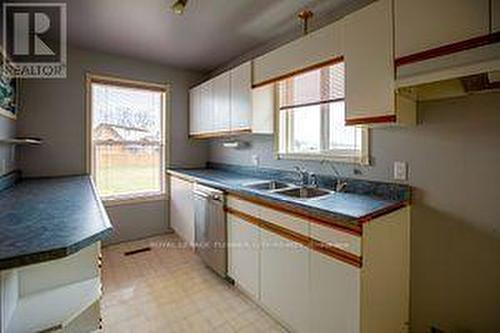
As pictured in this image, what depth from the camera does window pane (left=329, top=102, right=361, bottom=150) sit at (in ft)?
6.94

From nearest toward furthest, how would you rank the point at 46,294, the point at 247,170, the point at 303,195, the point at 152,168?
the point at 46,294 → the point at 303,195 → the point at 247,170 → the point at 152,168

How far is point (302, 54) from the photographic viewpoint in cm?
202

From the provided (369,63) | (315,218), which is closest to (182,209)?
(315,218)

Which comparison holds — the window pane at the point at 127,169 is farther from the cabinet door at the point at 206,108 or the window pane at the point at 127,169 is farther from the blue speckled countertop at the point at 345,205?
the blue speckled countertop at the point at 345,205

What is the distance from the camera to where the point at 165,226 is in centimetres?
392

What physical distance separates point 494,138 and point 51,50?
407cm

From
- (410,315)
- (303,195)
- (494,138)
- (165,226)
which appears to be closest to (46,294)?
(303,195)

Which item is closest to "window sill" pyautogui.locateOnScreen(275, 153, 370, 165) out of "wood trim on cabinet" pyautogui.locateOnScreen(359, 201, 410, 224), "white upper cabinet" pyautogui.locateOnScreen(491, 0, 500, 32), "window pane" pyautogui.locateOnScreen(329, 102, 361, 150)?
"window pane" pyautogui.locateOnScreen(329, 102, 361, 150)

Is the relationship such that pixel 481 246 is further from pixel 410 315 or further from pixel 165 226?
pixel 165 226

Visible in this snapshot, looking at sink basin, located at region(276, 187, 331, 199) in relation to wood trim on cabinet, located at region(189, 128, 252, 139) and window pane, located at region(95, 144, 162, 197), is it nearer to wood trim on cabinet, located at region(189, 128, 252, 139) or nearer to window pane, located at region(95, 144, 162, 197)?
wood trim on cabinet, located at region(189, 128, 252, 139)

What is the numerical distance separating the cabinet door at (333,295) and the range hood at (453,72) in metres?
1.03

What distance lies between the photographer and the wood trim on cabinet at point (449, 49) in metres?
1.14

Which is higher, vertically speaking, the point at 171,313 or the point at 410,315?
the point at 410,315

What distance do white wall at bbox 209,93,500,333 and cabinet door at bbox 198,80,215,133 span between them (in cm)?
219
